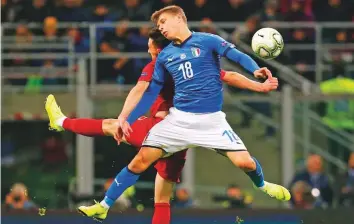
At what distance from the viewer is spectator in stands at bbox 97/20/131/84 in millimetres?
17500

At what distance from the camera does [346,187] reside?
15.9 metres

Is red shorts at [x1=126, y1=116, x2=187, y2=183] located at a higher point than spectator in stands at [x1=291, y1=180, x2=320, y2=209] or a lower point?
higher

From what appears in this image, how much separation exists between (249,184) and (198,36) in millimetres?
7296

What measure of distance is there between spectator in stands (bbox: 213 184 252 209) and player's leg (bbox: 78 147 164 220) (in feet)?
16.3

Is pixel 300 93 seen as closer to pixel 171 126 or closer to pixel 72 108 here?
pixel 72 108

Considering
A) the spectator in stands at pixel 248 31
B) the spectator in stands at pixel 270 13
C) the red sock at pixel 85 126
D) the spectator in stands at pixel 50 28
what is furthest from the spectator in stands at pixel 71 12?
the red sock at pixel 85 126

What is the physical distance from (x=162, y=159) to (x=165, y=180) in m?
0.19

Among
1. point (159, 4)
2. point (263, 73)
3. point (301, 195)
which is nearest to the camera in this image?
point (263, 73)

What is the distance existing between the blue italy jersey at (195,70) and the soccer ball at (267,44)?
0.74 ft

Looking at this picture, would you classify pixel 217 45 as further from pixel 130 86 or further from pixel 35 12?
pixel 35 12

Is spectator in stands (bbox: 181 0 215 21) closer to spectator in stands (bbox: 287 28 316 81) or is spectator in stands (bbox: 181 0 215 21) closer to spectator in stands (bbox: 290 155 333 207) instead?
spectator in stands (bbox: 287 28 316 81)

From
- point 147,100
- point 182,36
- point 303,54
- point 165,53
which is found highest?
point 182,36

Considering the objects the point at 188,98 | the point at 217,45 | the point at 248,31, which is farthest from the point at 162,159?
the point at 248,31

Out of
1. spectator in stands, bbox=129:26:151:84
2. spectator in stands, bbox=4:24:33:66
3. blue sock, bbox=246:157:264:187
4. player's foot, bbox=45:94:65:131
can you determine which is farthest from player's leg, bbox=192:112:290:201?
spectator in stands, bbox=4:24:33:66
